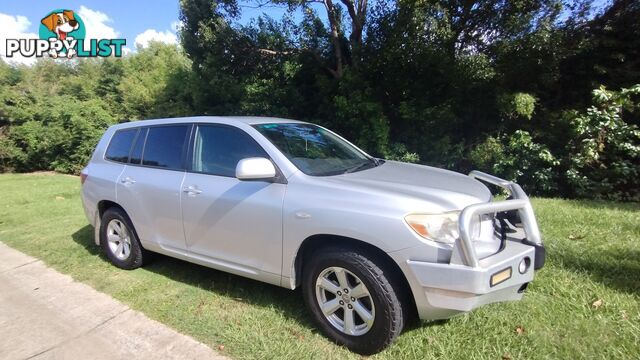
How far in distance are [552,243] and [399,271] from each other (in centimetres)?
261

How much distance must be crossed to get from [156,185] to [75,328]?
1.41 m

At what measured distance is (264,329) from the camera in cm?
335

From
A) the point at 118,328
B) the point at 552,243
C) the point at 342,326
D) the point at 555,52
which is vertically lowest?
the point at 118,328

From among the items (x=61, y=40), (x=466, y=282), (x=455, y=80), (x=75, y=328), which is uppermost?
(x=61, y=40)

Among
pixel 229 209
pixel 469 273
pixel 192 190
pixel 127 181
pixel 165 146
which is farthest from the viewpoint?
pixel 127 181

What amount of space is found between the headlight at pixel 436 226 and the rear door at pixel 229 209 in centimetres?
105

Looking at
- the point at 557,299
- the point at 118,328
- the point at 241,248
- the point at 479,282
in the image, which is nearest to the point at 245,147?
the point at 241,248

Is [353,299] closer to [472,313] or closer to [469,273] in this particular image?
[469,273]

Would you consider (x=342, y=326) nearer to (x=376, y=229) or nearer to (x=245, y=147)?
(x=376, y=229)

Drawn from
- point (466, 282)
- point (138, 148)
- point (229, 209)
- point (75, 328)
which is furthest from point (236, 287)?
point (466, 282)

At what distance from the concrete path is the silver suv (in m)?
0.70

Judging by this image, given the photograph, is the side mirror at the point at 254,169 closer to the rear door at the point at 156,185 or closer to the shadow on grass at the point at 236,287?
the rear door at the point at 156,185

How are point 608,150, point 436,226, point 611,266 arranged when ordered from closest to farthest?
1. point 436,226
2. point 611,266
3. point 608,150

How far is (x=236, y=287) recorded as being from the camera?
4.18 m
